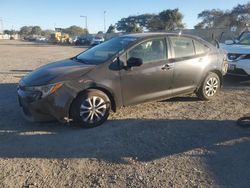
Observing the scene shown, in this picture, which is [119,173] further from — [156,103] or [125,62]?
[156,103]

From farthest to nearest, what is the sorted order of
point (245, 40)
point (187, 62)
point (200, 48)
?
point (245, 40), point (200, 48), point (187, 62)

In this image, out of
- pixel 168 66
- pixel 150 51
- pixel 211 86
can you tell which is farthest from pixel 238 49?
pixel 150 51

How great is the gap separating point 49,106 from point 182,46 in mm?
3234

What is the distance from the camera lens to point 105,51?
7223 mm

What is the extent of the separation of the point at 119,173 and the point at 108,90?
7.53ft

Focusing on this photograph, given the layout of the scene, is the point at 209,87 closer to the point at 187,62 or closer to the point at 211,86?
the point at 211,86

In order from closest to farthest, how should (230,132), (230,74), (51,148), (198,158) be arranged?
(198,158) → (51,148) → (230,132) → (230,74)

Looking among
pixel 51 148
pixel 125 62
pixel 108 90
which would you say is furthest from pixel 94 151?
pixel 125 62

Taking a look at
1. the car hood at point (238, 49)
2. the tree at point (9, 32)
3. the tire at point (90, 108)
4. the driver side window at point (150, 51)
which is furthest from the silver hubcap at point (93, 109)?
the tree at point (9, 32)

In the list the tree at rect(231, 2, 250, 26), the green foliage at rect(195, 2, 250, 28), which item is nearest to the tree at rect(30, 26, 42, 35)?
the green foliage at rect(195, 2, 250, 28)

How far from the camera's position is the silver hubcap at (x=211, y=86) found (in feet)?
27.8

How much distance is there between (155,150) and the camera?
532 centimetres

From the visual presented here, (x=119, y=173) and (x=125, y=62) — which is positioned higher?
(x=125, y=62)

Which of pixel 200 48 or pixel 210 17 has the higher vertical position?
pixel 210 17
